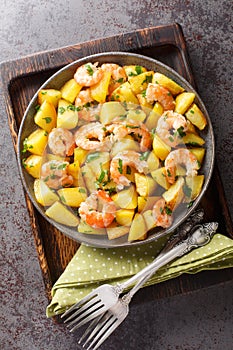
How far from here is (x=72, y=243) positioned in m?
1.76

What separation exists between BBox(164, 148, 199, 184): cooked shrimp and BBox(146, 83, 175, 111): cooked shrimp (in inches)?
5.4

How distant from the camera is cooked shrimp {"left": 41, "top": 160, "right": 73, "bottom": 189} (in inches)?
62.6

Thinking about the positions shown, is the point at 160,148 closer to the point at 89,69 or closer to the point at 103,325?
the point at 89,69

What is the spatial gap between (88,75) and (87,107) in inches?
3.6

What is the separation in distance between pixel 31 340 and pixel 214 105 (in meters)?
1.01

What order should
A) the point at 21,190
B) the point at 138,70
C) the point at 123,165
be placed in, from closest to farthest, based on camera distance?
the point at 123,165 < the point at 138,70 < the point at 21,190

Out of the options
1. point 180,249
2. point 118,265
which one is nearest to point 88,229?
point 118,265

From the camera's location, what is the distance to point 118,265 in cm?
172

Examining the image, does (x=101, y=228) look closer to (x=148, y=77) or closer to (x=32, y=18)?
(x=148, y=77)

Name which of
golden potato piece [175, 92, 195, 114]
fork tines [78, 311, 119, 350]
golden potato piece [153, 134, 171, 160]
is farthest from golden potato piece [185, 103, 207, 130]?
fork tines [78, 311, 119, 350]

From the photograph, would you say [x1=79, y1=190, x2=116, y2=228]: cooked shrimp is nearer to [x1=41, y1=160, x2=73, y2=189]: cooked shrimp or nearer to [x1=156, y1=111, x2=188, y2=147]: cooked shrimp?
[x1=41, y1=160, x2=73, y2=189]: cooked shrimp

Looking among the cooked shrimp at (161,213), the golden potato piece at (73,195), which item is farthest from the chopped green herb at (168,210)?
the golden potato piece at (73,195)

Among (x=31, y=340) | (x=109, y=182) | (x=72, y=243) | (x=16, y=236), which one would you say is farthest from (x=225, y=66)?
(x=31, y=340)

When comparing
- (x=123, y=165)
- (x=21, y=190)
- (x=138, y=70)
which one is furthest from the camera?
(x=21, y=190)
